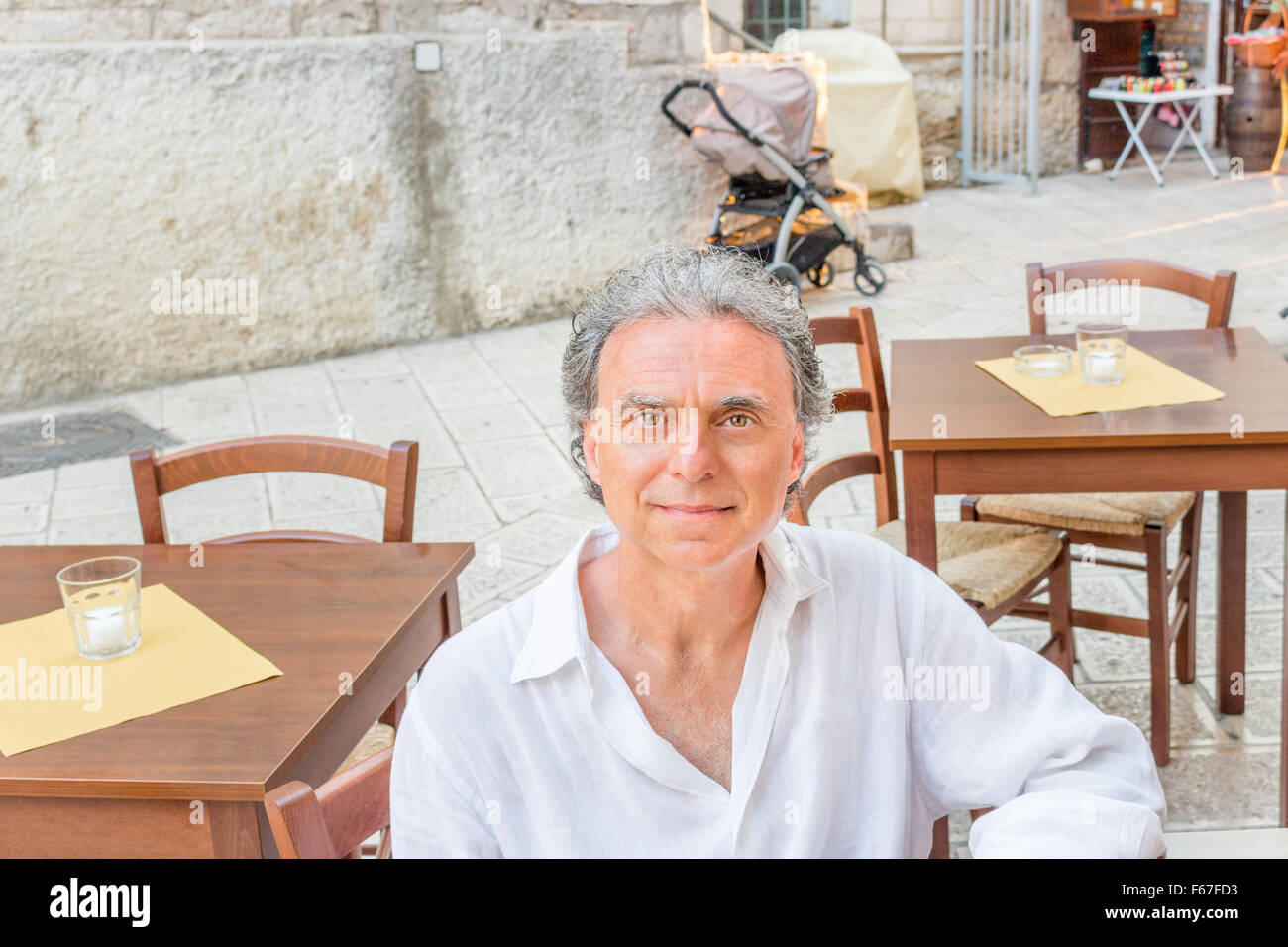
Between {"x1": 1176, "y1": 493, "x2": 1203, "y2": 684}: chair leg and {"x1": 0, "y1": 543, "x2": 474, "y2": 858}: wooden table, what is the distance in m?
1.64

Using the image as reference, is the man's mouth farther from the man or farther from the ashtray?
the ashtray

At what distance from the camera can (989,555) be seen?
2.63m

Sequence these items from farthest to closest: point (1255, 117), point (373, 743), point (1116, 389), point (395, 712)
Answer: point (1255, 117), point (1116, 389), point (395, 712), point (373, 743)

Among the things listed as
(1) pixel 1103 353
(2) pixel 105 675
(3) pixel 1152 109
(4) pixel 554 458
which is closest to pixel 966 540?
(1) pixel 1103 353

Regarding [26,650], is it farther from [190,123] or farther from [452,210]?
[452,210]

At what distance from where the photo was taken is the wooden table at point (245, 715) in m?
1.43

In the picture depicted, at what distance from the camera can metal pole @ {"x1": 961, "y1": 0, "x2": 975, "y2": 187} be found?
970 cm

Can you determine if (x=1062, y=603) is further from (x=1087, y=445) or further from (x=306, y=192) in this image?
(x=306, y=192)

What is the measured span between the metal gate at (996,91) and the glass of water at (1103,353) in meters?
7.19

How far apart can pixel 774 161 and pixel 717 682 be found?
5.17 meters

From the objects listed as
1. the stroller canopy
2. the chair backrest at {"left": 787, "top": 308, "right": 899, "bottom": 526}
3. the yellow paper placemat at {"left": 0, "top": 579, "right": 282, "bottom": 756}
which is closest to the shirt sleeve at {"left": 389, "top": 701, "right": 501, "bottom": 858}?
the yellow paper placemat at {"left": 0, "top": 579, "right": 282, "bottom": 756}

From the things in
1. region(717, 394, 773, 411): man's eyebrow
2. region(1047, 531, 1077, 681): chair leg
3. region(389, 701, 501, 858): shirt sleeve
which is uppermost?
region(717, 394, 773, 411): man's eyebrow

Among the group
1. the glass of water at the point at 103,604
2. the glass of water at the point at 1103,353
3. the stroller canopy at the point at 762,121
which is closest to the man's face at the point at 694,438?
the glass of water at the point at 103,604
